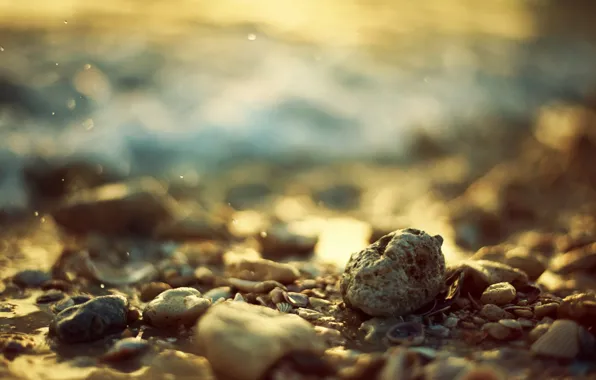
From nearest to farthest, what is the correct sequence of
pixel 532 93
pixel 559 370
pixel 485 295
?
pixel 559 370 < pixel 485 295 < pixel 532 93

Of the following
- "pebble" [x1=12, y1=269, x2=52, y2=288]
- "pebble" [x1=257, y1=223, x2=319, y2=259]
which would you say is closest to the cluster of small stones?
"pebble" [x1=12, y1=269, x2=52, y2=288]

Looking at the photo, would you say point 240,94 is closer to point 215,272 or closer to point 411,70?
point 411,70

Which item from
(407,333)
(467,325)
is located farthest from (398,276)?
(467,325)

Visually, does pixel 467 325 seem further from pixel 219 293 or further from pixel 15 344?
pixel 15 344

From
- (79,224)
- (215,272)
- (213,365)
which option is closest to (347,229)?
(215,272)

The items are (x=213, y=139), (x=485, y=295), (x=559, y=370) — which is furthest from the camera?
(x=213, y=139)

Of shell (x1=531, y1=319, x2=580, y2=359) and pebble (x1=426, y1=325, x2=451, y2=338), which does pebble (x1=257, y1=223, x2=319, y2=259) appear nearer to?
pebble (x1=426, y1=325, x2=451, y2=338)

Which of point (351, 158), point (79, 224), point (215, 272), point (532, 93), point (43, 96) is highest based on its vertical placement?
point (532, 93)
